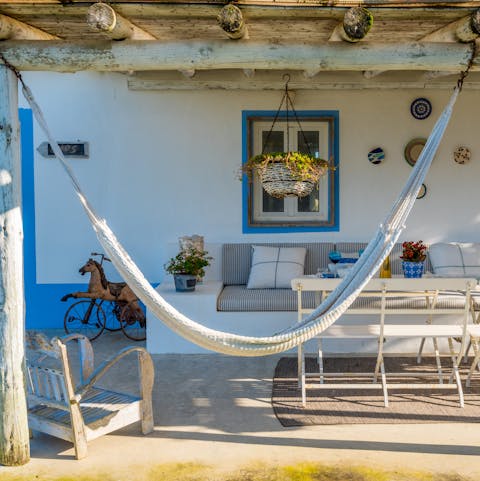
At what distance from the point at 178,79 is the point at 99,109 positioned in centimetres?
85

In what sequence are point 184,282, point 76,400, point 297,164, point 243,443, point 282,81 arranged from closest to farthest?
point 76,400, point 243,443, point 297,164, point 184,282, point 282,81

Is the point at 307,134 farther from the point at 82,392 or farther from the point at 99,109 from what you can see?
the point at 82,392

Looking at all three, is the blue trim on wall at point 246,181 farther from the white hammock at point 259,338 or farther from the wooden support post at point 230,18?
the wooden support post at point 230,18

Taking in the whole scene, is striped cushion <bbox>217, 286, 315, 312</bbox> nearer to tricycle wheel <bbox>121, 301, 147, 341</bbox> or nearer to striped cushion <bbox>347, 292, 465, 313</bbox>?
striped cushion <bbox>347, 292, 465, 313</bbox>

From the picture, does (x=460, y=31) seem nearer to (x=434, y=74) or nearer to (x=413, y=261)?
(x=413, y=261)

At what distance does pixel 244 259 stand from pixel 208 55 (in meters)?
3.16

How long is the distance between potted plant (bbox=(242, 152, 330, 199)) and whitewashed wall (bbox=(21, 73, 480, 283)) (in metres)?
1.53

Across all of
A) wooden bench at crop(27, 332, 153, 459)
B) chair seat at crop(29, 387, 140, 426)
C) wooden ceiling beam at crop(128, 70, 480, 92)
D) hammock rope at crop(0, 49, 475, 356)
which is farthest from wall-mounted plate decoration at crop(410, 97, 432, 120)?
chair seat at crop(29, 387, 140, 426)

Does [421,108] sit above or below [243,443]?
above

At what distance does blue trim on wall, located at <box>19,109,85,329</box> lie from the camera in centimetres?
646

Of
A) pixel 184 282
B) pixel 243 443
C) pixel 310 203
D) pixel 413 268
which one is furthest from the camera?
pixel 310 203

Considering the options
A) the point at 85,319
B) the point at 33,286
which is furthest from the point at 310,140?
the point at 33,286

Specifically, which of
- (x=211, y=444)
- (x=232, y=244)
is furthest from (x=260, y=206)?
(x=211, y=444)

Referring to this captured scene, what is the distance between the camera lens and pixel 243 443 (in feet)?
11.6
